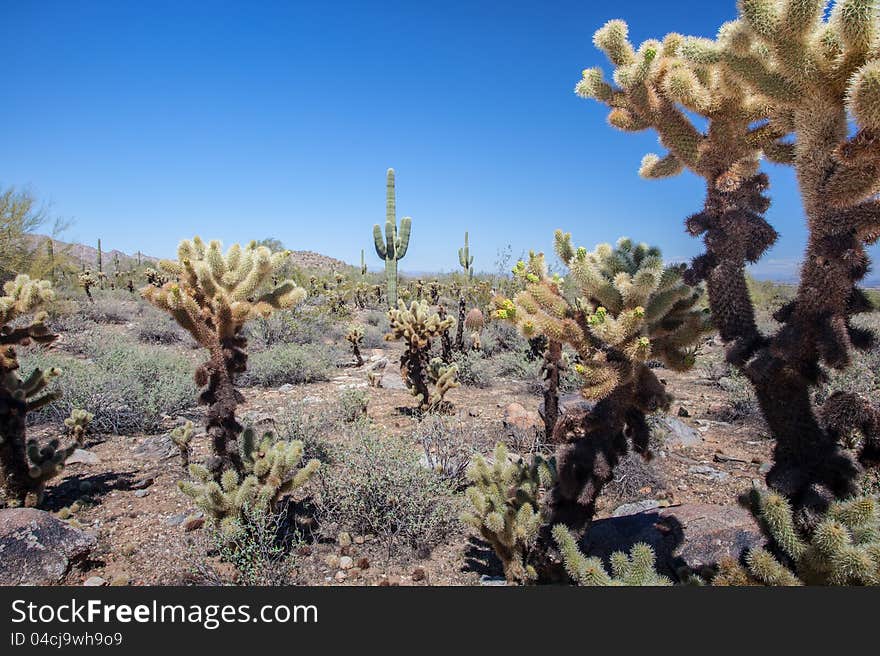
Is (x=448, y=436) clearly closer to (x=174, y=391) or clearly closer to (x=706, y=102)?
(x=706, y=102)

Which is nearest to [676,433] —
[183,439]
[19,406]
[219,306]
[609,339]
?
[609,339]

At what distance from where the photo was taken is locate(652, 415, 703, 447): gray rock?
264 inches

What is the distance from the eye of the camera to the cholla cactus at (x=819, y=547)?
7.32ft

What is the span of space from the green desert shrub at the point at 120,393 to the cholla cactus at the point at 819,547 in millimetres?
7554

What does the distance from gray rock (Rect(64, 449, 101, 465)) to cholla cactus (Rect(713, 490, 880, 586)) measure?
263 inches

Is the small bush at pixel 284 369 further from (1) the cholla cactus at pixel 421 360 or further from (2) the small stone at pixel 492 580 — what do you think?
(2) the small stone at pixel 492 580

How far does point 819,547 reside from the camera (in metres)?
2.34

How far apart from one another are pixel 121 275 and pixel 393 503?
26.6m

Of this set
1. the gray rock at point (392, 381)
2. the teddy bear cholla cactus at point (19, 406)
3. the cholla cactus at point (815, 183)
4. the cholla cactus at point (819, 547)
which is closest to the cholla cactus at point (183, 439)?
the teddy bear cholla cactus at point (19, 406)

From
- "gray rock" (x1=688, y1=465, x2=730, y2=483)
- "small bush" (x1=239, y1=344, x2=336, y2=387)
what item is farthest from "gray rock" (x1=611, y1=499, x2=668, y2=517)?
"small bush" (x1=239, y1=344, x2=336, y2=387)

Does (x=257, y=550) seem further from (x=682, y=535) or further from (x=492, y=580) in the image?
(x=682, y=535)

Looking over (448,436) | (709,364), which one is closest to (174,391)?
(448,436)

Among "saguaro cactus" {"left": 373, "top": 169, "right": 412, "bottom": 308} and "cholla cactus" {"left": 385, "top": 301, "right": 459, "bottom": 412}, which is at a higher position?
"saguaro cactus" {"left": 373, "top": 169, "right": 412, "bottom": 308}

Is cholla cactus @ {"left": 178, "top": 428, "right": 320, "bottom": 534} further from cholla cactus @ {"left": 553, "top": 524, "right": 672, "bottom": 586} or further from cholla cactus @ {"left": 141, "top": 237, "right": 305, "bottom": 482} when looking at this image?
cholla cactus @ {"left": 553, "top": 524, "right": 672, "bottom": 586}
